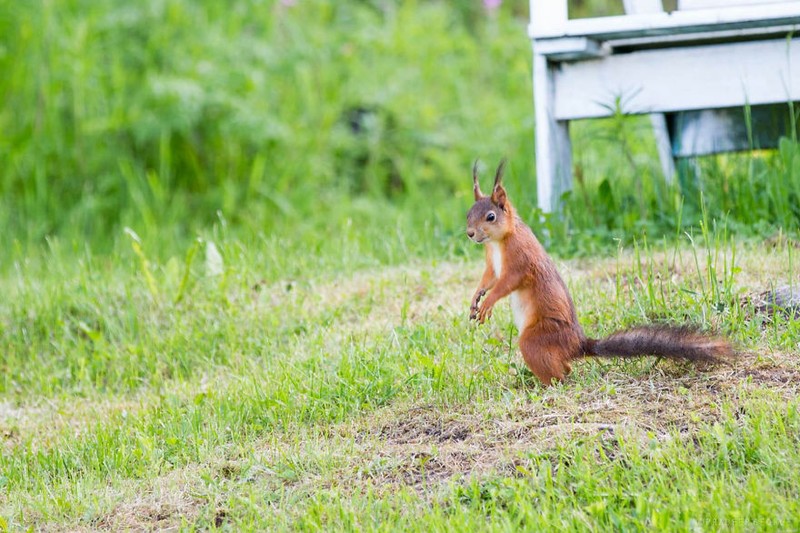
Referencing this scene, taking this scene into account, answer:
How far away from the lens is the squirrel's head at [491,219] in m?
3.62

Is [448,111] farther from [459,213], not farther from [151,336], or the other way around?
[151,336]

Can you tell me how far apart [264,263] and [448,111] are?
3711 millimetres

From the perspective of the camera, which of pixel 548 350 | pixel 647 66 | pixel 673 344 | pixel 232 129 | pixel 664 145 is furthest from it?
pixel 232 129

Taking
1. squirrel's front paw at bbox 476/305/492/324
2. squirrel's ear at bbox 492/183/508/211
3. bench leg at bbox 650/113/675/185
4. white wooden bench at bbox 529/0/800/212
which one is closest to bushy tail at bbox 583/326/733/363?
squirrel's front paw at bbox 476/305/492/324

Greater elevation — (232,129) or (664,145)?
(232,129)

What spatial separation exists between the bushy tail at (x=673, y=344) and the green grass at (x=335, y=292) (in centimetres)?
13

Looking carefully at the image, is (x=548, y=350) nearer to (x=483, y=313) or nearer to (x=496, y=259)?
(x=483, y=313)

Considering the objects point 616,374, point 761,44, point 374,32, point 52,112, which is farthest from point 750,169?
point 52,112

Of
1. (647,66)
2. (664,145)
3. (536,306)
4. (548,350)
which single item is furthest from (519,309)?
(664,145)

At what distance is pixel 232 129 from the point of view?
755cm

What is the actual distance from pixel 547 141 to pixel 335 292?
1.32 meters

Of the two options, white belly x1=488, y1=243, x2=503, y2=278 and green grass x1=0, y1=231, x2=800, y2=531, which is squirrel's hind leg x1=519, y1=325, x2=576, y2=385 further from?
white belly x1=488, y1=243, x2=503, y2=278

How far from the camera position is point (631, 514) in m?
2.82

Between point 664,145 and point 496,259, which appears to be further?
point 664,145
